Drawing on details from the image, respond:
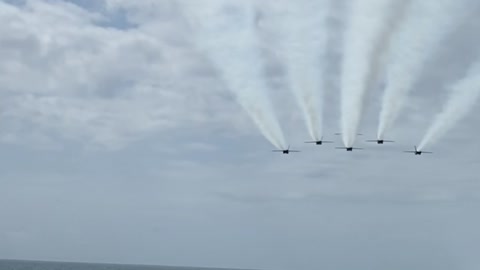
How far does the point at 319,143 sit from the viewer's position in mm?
57438

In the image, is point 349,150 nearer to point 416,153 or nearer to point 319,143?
point 319,143

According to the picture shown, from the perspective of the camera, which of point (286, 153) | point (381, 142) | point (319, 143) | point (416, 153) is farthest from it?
point (416, 153)

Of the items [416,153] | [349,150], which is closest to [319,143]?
[349,150]

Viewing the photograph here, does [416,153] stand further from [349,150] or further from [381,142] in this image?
[381,142]

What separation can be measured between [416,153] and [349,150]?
11537 mm

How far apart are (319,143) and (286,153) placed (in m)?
4.84

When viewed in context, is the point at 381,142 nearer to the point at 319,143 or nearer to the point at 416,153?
the point at 319,143

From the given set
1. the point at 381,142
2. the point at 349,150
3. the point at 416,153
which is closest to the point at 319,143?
the point at 349,150

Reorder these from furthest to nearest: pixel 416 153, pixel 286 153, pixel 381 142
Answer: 1. pixel 416 153
2. pixel 286 153
3. pixel 381 142

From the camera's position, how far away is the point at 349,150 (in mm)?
57875

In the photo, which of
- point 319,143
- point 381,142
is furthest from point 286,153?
point 381,142

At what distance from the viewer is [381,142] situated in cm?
5228

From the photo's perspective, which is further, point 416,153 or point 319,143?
point 416,153

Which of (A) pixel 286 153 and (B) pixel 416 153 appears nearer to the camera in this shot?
(A) pixel 286 153
